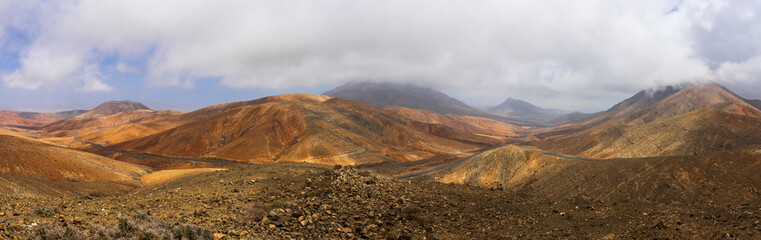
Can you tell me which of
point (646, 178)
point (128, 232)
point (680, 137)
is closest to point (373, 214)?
point (128, 232)

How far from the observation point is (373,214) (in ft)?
38.3

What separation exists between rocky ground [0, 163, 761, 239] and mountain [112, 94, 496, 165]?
64175 mm

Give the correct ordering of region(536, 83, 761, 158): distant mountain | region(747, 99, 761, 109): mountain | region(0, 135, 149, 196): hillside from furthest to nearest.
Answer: region(747, 99, 761, 109): mountain, region(536, 83, 761, 158): distant mountain, region(0, 135, 149, 196): hillside

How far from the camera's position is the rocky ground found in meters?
9.85

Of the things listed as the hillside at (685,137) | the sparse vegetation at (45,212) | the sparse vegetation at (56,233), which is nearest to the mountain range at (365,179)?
the sparse vegetation at (45,212)

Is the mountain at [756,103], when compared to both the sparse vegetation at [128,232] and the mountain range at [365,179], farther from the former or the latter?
the sparse vegetation at [128,232]

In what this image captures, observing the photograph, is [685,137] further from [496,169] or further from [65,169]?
[65,169]

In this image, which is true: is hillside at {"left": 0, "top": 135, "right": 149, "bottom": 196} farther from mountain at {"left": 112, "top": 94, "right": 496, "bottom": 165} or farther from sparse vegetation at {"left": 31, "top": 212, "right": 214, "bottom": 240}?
mountain at {"left": 112, "top": 94, "right": 496, "bottom": 165}

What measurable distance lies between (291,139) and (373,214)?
3371 inches

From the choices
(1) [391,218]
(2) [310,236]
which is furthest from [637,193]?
(2) [310,236]

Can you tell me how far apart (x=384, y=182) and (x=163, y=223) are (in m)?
8.75

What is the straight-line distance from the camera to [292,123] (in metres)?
99.9

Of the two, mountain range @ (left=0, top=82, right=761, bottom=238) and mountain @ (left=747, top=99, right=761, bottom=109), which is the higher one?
mountain @ (left=747, top=99, right=761, bottom=109)

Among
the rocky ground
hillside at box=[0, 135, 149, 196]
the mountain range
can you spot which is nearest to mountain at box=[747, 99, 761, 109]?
the mountain range
